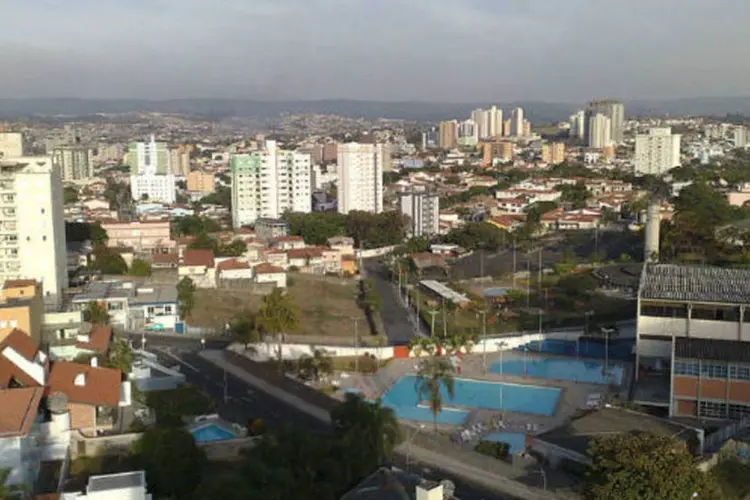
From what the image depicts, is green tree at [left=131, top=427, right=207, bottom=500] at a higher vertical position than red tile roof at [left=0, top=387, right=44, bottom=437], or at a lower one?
lower

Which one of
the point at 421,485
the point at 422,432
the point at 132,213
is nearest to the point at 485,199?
the point at 132,213

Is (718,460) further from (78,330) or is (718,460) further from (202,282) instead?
(202,282)

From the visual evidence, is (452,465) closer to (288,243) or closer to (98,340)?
(98,340)

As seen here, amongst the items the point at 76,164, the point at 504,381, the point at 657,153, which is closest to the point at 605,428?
the point at 504,381

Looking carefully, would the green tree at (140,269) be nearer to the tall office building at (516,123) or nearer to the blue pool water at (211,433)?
the blue pool water at (211,433)

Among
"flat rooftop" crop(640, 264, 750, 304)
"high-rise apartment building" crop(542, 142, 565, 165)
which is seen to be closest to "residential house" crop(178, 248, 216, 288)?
"flat rooftop" crop(640, 264, 750, 304)

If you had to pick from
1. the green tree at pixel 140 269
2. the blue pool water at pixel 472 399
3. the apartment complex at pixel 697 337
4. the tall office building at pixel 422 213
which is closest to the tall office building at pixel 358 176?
the tall office building at pixel 422 213

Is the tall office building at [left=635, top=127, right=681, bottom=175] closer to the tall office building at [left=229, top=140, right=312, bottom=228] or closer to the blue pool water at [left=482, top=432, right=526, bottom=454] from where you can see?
the tall office building at [left=229, top=140, right=312, bottom=228]

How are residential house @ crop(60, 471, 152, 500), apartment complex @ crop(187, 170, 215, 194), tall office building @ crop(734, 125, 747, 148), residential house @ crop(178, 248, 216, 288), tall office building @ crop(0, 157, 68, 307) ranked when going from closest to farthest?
residential house @ crop(60, 471, 152, 500)
tall office building @ crop(0, 157, 68, 307)
residential house @ crop(178, 248, 216, 288)
apartment complex @ crop(187, 170, 215, 194)
tall office building @ crop(734, 125, 747, 148)
